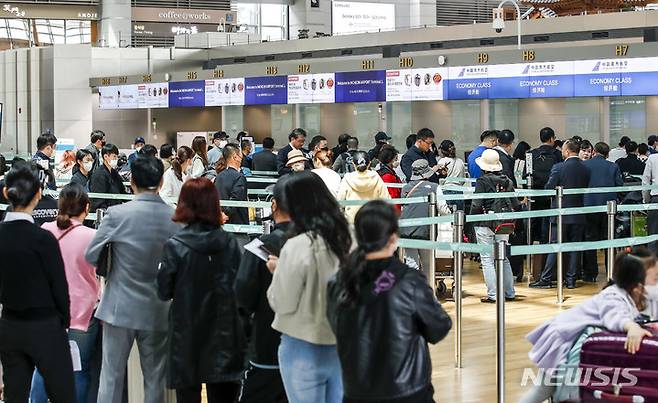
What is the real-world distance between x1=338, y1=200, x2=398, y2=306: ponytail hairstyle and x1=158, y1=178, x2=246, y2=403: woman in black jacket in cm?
129

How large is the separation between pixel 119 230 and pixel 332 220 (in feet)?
4.84

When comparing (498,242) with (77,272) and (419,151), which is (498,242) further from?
(419,151)

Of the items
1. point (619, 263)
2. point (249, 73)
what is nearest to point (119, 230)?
point (619, 263)

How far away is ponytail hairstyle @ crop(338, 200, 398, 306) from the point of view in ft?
13.8

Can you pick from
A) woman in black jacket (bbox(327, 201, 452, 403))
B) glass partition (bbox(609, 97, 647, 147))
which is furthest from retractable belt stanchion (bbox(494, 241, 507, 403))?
glass partition (bbox(609, 97, 647, 147))

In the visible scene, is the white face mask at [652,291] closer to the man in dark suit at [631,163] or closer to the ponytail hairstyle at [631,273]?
the ponytail hairstyle at [631,273]

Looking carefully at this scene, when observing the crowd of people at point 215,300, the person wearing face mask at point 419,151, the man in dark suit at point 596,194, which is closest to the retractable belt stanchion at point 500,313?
the crowd of people at point 215,300

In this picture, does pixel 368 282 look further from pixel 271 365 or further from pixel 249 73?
pixel 249 73

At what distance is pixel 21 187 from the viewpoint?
18.7ft

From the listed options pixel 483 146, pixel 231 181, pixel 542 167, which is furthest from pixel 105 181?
pixel 542 167

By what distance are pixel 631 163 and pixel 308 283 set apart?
10.3 meters

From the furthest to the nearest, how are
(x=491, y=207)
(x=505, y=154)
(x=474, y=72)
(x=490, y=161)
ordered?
(x=474, y=72)
(x=505, y=154)
(x=490, y=161)
(x=491, y=207)

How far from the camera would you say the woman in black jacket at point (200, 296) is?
5402mm

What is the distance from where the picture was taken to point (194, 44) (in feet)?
95.5
